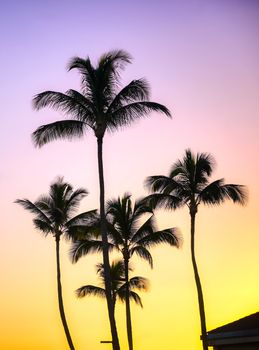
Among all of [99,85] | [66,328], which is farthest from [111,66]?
[66,328]

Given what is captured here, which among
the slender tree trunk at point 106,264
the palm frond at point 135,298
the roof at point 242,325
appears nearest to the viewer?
the roof at point 242,325

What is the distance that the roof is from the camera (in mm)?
22073

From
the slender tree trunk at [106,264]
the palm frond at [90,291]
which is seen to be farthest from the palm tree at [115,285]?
the slender tree trunk at [106,264]

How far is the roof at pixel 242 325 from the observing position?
2207 centimetres

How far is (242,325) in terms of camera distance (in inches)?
901

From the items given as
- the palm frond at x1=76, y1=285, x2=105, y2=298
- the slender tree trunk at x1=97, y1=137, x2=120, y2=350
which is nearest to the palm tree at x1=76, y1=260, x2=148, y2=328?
the palm frond at x1=76, y1=285, x2=105, y2=298

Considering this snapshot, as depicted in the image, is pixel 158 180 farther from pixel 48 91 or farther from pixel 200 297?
pixel 48 91

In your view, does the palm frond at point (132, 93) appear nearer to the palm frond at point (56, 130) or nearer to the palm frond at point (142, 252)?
the palm frond at point (56, 130)

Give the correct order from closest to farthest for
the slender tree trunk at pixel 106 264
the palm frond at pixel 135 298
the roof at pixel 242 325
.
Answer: the roof at pixel 242 325, the slender tree trunk at pixel 106 264, the palm frond at pixel 135 298

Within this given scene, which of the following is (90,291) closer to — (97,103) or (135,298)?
(135,298)

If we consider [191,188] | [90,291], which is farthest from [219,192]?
[90,291]

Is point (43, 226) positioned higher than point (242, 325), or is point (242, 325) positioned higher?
point (43, 226)

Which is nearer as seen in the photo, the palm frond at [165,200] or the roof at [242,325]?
the roof at [242,325]

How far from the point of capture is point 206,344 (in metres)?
26.0
